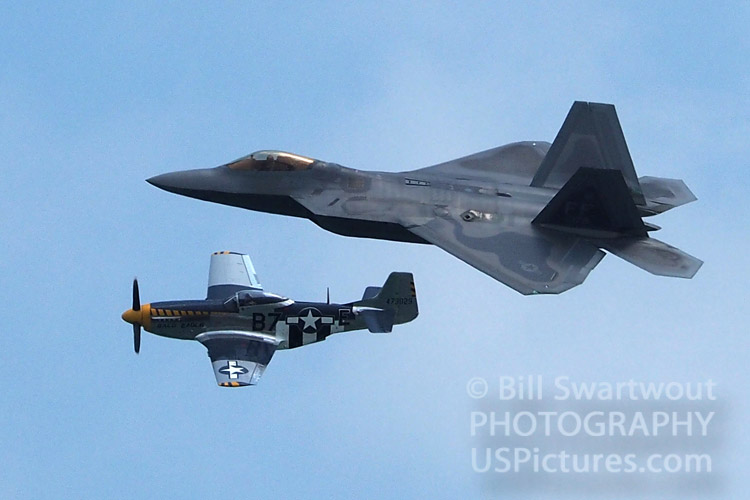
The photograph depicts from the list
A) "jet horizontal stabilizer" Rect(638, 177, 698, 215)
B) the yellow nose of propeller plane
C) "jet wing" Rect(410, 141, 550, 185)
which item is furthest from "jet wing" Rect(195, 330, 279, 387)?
"jet horizontal stabilizer" Rect(638, 177, 698, 215)

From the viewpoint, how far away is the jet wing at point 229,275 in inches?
1807

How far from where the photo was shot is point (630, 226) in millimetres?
40031

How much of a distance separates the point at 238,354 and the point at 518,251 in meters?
8.24

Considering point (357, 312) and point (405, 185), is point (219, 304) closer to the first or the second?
point (357, 312)

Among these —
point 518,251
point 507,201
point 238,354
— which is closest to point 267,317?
point 238,354

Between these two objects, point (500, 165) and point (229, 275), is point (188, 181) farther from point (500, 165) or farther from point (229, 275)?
point (500, 165)

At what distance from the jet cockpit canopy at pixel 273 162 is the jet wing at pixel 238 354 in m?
4.76

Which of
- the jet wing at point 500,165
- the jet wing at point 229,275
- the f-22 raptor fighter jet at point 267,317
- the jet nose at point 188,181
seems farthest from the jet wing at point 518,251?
the jet wing at point 229,275

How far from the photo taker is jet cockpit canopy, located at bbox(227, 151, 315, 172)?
41625mm

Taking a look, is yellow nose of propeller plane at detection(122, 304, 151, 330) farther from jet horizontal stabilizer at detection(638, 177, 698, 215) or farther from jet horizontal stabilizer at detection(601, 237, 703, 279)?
jet horizontal stabilizer at detection(638, 177, 698, 215)

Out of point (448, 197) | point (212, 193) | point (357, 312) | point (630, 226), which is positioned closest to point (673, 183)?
point (630, 226)

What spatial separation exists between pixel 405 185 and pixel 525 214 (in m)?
3.24

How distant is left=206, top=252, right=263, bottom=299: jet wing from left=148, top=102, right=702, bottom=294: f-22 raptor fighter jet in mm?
4717

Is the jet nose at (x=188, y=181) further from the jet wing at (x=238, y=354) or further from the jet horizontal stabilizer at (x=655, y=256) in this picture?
the jet horizontal stabilizer at (x=655, y=256)
